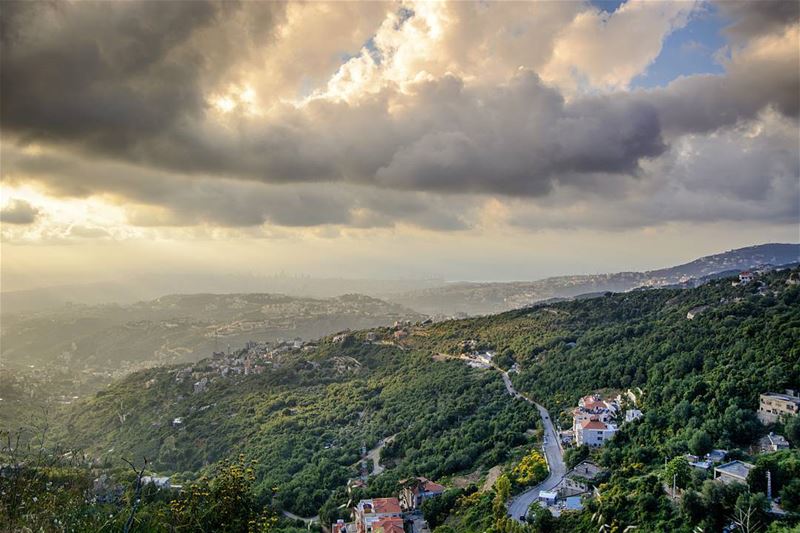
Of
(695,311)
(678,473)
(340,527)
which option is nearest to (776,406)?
(678,473)

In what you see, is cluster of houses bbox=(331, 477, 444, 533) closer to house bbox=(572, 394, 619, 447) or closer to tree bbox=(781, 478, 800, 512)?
house bbox=(572, 394, 619, 447)

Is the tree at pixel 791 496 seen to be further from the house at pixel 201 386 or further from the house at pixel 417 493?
the house at pixel 201 386

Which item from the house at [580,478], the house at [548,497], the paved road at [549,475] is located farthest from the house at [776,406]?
the house at [548,497]

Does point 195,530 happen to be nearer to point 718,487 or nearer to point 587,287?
point 718,487

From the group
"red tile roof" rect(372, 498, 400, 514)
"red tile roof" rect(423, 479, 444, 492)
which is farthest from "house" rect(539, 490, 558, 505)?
"red tile roof" rect(372, 498, 400, 514)

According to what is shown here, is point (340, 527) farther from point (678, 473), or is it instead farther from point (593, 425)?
point (678, 473)

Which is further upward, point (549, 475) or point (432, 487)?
point (549, 475)
